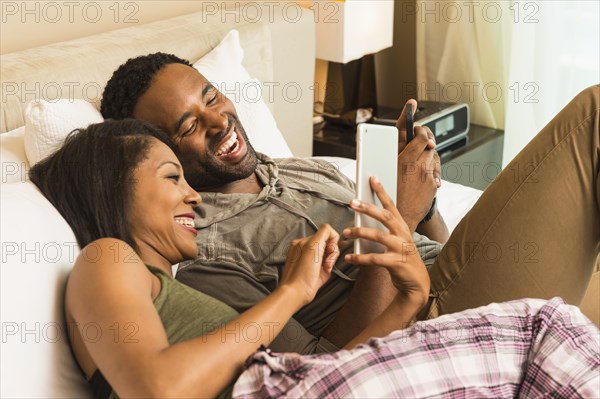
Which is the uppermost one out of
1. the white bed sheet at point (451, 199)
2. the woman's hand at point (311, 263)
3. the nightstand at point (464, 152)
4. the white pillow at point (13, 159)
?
the white pillow at point (13, 159)

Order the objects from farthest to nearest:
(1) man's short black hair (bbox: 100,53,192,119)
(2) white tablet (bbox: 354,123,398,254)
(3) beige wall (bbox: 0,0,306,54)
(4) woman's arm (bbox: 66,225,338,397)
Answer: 1. (3) beige wall (bbox: 0,0,306,54)
2. (1) man's short black hair (bbox: 100,53,192,119)
3. (2) white tablet (bbox: 354,123,398,254)
4. (4) woman's arm (bbox: 66,225,338,397)

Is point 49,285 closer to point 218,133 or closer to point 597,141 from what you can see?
point 218,133

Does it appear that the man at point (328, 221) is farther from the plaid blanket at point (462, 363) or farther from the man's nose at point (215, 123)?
the plaid blanket at point (462, 363)

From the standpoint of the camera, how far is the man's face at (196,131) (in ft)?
5.74

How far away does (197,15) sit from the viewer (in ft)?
7.95

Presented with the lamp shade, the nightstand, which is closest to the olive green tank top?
the nightstand

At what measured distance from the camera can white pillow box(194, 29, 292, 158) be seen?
7.09ft

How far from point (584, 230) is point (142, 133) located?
815mm

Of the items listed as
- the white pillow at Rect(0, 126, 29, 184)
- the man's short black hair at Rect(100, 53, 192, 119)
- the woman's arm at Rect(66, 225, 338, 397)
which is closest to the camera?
the woman's arm at Rect(66, 225, 338, 397)

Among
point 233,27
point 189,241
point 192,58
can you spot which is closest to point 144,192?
point 189,241

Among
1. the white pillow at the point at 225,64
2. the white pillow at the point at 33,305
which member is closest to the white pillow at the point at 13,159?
the white pillow at the point at 33,305

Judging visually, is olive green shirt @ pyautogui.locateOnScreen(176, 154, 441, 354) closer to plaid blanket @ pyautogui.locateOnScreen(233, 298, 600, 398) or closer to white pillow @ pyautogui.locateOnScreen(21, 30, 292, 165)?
plaid blanket @ pyautogui.locateOnScreen(233, 298, 600, 398)

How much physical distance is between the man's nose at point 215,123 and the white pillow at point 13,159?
375 mm

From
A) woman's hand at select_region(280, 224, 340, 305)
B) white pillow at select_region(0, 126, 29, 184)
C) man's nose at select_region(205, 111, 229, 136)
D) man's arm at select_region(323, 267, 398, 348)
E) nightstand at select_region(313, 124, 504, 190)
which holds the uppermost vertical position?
man's nose at select_region(205, 111, 229, 136)
